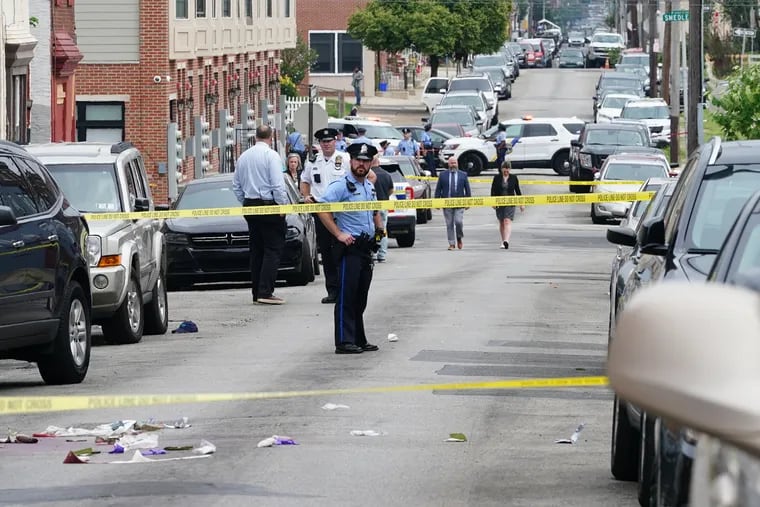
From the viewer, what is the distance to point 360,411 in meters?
9.88

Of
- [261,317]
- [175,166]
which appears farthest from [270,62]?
[261,317]

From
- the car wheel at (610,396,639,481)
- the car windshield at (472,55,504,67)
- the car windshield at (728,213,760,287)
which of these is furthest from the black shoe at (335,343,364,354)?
the car windshield at (472,55,504,67)

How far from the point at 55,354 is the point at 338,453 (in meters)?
3.35

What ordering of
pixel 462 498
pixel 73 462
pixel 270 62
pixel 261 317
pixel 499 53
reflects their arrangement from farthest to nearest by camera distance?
pixel 499 53, pixel 270 62, pixel 261 317, pixel 73 462, pixel 462 498

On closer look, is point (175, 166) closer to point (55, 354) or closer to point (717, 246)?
point (55, 354)

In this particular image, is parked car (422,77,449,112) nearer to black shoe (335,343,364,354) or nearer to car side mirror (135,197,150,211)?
car side mirror (135,197,150,211)

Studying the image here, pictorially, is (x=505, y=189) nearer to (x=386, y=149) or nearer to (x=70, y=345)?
(x=386, y=149)

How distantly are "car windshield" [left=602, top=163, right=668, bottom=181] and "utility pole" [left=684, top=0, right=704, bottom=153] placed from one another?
3.18 ft

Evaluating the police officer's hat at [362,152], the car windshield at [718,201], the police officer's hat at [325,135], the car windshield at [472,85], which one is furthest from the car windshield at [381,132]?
the car windshield at [718,201]

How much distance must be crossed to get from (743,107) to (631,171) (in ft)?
41.9

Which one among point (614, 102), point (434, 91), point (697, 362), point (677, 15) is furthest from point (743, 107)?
point (434, 91)

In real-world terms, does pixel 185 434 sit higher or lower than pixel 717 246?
lower

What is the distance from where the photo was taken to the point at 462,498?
7.14 m

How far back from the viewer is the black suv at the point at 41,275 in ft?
34.5
